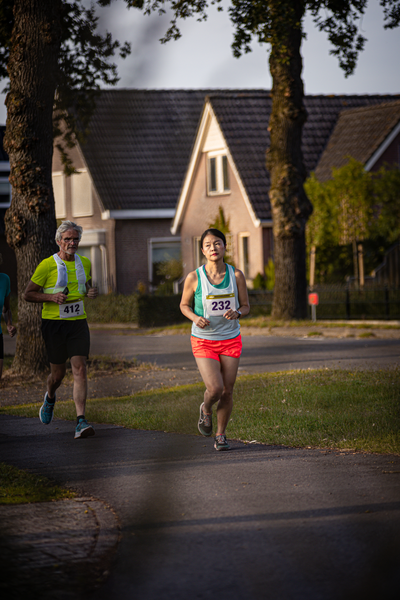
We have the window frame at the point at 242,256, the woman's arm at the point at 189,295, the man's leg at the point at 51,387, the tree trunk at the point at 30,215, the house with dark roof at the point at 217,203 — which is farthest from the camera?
the window frame at the point at 242,256

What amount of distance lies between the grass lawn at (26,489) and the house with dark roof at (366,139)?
2423 cm

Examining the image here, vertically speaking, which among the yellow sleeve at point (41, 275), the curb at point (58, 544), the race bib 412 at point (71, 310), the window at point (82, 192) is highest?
the window at point (82, 192)

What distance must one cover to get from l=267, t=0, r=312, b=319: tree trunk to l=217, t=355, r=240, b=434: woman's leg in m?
15.9

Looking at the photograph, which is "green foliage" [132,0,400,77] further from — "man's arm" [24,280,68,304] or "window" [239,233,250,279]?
"window" [239,233,250,279]

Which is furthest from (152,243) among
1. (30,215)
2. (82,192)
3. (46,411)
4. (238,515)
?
(82,192)

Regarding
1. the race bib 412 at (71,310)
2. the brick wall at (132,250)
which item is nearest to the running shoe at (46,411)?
the race bib 412 at (71,310)

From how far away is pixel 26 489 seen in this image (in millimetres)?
5516

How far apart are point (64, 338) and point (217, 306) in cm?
189

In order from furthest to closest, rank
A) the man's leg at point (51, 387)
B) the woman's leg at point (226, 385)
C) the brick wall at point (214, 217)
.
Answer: the brick wall at point (214, 217), the man's leg at point (51, 387), the woman's leg at point (226, 385)

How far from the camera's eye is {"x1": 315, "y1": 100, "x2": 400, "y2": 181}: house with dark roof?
30.2m

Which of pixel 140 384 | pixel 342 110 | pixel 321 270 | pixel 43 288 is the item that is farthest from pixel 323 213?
pixel 43 288

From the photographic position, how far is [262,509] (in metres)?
4.91

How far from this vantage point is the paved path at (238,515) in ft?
11.3

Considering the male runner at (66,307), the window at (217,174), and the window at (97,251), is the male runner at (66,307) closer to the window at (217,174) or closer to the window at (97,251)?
the window at (217,174)
